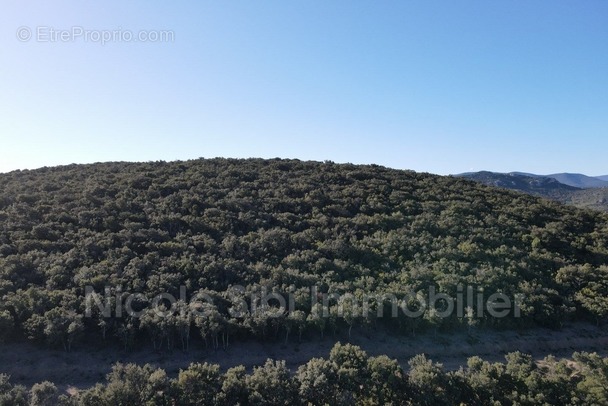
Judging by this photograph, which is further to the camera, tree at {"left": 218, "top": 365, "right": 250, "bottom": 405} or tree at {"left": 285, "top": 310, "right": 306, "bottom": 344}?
tree at {"left": 285, "top": 310, "right": 306, "bottom": 344}

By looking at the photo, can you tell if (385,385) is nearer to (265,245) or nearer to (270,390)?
(270,390)

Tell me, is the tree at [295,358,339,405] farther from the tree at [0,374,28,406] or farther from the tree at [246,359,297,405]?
the tree at [0,374,28,406]

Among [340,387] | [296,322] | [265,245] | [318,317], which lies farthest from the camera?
[265,245]

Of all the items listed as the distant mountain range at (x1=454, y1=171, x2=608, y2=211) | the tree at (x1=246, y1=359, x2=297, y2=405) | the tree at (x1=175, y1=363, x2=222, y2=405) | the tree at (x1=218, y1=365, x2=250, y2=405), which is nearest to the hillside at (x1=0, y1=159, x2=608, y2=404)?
the tree at (x1=175, y1=363, x2=222, y2=405)

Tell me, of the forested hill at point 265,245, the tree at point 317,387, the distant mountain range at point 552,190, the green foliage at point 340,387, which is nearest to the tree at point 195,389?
the green foliage at point 340,387

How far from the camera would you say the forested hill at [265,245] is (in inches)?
1427

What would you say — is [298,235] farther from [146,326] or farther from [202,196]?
[146,326]

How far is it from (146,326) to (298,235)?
21162 mm

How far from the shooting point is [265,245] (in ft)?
154

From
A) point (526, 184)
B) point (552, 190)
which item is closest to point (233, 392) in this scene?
point (552, 190)

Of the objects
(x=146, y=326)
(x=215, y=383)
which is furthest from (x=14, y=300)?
(x=215, y=383)

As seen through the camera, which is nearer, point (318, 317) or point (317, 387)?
point (317, 387)

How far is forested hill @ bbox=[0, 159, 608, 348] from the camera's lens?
3625cm

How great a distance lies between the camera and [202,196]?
5741cm
